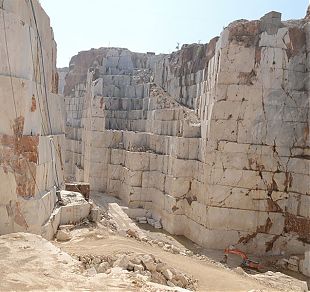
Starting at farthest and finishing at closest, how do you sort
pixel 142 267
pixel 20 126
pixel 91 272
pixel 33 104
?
pixel 33 104, pixel 20 126, pixel 142 267, pixel 91 272

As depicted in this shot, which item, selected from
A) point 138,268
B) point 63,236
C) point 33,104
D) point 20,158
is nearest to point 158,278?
point 138,268

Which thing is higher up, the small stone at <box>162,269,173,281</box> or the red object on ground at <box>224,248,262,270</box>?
the small stone at <box>162,269,173,281</box>

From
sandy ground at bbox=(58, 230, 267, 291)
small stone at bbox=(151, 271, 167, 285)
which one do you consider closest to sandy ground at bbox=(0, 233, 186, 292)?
small stone at bbox=(151, 271, 167, 285)

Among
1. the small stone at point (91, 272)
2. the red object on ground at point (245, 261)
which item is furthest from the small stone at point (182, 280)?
the red object on ground at point (245, 261)

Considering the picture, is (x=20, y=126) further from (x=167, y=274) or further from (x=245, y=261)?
(x=245, y=261)

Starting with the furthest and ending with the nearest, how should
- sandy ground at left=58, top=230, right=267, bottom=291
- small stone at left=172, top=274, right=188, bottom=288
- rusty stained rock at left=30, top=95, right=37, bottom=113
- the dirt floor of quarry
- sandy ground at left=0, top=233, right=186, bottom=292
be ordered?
rusty stained rock at left=30, top=95, right=37, bottom=113
sandy ground at left=58, top=230, right=267, bottom=291
small stone at left=172, top=274, right=188, bottom=288
the dirt floor of quarry
sandy ground at left=0, top=233, right=186, bottom=292

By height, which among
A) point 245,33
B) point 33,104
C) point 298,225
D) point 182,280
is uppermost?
point 245,33

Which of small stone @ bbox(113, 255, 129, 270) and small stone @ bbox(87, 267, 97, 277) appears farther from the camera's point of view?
small stone @ bbox(113, 255, 129, 270)

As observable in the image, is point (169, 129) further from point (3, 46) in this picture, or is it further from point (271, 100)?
point (3, 46)

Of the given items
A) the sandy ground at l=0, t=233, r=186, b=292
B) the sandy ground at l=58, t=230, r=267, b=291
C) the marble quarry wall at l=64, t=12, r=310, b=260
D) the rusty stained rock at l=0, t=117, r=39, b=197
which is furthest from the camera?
the marble quarry wall at l=64, t=12, r=310, b=260

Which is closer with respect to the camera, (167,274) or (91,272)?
(91,272)

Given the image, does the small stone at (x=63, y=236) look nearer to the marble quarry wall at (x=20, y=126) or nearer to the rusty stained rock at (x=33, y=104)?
the marble quarry wall at (x=20, y=126)

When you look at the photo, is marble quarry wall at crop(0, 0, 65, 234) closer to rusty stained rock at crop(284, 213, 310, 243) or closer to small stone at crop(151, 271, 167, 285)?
small stone at crop(151, 271, 167, 285)

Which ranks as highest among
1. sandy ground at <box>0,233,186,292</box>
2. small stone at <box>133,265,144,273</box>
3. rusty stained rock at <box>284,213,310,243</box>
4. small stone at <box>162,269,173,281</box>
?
sandy ground at <box>0,233,186,292</box>
